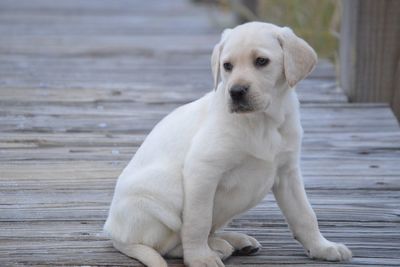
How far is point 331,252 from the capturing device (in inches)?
128

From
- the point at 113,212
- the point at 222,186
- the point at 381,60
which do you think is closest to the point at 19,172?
the point at 113,212

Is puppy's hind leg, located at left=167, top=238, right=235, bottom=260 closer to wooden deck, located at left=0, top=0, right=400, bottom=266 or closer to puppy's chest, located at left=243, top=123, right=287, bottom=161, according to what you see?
wooden deck, located at left=0, top=0, right=400, bottom=266

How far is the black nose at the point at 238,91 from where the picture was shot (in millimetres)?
3037

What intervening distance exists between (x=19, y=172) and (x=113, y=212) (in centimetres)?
118

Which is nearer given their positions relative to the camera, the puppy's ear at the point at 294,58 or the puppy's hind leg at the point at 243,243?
the puppy's ear at the point at 294,58

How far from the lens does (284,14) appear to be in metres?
7.52

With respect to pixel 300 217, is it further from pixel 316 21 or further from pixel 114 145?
pixel 316 21

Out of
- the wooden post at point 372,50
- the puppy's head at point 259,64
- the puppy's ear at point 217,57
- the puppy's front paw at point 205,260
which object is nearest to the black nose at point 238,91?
the puppy's head at point 259,64

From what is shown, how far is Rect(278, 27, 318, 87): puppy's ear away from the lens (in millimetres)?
3143

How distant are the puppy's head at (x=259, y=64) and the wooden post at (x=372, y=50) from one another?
2235 millimetres

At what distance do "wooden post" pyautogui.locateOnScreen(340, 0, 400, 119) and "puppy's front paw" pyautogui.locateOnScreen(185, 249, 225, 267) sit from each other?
2628 mm

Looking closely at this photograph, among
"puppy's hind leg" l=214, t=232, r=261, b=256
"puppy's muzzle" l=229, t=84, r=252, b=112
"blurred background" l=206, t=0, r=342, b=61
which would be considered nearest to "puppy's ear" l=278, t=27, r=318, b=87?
"puppy's muzzle" l=229, t=84, r=252, b=112

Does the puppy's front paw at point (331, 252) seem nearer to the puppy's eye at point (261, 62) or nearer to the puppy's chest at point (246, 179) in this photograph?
the puppy's chest at point (246, 179)

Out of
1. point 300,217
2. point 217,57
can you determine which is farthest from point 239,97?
point 300,217
